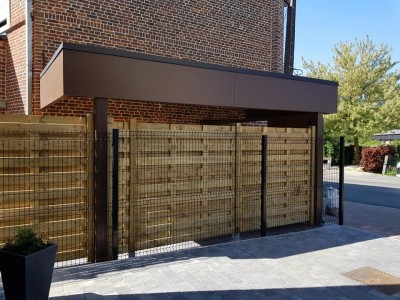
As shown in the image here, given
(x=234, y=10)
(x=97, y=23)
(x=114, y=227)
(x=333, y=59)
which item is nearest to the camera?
(x=114, y=227)

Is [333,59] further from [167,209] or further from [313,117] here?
[167,209]

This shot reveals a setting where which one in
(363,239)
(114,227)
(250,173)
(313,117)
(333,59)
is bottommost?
(363,239)

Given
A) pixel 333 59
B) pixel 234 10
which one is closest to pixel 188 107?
pixel 234 10

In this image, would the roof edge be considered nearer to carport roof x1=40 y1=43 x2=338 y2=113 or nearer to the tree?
carport roof x1=40 y1=43 x2=338 y2=113

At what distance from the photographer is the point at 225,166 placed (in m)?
6.80

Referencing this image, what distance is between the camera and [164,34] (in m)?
8.89

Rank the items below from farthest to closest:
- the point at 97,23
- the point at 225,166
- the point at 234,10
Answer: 1. the point at 234,10
2. the point at 97,23
3. the point at 225,166

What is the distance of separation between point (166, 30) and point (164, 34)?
127 millimetres

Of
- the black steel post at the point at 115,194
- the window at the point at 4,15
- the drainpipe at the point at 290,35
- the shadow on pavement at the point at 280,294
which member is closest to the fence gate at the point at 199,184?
the black steel post at the point at 115,194

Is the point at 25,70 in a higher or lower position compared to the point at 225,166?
higher

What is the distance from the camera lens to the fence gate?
566cm

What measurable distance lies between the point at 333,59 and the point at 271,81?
25128mm

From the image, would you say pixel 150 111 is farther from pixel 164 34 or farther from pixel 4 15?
pixel 4 15

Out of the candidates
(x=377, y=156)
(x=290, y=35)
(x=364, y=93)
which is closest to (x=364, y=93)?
(x=364, y=93)
